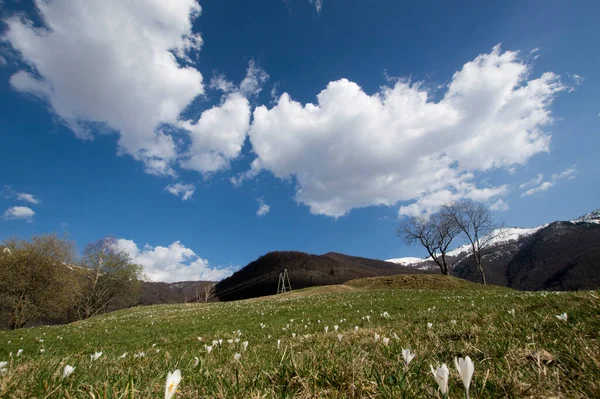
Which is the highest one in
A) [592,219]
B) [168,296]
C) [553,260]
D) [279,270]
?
[592,219]

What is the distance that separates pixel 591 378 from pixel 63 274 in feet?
196

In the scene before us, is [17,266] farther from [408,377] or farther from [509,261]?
[509,261]

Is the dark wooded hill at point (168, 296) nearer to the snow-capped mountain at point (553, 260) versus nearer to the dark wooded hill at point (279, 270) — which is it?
the dark wooded hill at point (279, 270)

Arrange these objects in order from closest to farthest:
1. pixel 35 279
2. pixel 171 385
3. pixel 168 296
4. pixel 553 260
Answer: pixel 171 385, pixel 35 279, pixel 168 296, pixel 553 260

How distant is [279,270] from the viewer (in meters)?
95.1

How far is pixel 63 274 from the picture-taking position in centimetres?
4519

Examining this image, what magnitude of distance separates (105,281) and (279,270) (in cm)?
4958

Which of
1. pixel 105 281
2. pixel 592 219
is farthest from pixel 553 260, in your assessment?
pixel 105 281

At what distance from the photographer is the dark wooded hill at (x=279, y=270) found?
311 feet

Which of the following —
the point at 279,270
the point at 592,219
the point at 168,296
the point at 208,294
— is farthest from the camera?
the point at 592,219

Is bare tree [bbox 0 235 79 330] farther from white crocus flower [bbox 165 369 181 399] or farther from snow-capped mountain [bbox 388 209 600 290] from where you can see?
snow-capped mountain [bbox 388 209 600 290]

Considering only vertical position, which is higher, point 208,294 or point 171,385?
point 208,294

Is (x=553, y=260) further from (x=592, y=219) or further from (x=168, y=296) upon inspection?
(x=168, y=296)

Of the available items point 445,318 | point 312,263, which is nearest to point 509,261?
point 312,263
